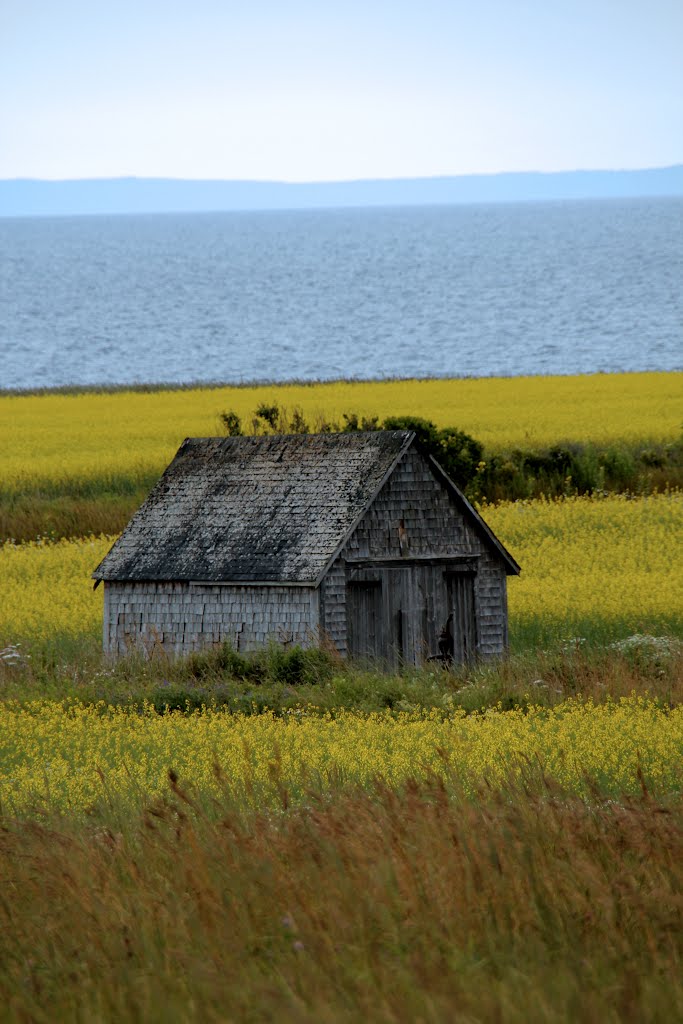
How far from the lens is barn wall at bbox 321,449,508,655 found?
70.6 feet

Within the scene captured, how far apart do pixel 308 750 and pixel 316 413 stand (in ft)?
107

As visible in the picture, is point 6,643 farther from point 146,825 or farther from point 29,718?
point 146,825

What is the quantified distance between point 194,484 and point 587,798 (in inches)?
590

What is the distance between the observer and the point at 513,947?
20.9ft

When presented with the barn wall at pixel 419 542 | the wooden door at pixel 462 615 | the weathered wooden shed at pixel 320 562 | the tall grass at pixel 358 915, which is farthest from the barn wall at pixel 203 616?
the tall grass at pixel 358 915

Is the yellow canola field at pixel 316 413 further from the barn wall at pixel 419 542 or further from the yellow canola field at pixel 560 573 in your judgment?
the barn wall at pixel 419 542

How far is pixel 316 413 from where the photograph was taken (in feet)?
150

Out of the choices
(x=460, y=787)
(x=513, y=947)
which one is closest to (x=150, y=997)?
(x=513, y=947)

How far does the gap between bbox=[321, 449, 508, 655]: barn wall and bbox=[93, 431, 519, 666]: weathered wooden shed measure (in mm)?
18

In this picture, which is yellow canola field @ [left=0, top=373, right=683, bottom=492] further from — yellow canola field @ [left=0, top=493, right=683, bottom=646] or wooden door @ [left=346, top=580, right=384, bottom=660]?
wooden door @ [left=346, top=580, right=384, bottom=660]

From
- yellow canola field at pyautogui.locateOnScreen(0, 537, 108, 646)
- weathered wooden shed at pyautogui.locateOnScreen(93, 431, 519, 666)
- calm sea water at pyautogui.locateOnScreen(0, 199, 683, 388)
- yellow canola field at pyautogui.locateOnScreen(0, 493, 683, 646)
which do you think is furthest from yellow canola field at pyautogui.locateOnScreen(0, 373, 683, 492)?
calm sea water at pyautogui.locateOnScreen(0, 199, 683, 388)

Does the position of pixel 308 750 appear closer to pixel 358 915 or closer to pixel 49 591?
pixel 358 915

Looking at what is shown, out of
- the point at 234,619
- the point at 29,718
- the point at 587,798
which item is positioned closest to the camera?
the point at 587,798

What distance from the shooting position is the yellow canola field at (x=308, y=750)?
1112 cm
